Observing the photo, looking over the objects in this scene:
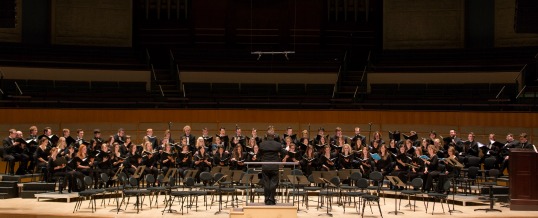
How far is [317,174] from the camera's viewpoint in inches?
525

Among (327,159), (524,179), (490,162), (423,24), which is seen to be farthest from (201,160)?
(423,24)

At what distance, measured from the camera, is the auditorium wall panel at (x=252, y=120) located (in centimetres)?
1877

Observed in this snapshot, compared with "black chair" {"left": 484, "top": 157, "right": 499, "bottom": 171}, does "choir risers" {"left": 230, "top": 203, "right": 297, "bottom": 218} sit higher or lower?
lower

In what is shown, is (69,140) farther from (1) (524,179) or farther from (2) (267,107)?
(1) (524,179)

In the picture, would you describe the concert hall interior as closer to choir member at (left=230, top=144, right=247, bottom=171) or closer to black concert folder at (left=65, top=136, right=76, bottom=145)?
choir member at (left=230, top=144, right=247, bottom=171)

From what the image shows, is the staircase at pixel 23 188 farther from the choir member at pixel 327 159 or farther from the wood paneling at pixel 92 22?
the wood paneling at pixel 92 22

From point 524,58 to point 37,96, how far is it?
15.1m

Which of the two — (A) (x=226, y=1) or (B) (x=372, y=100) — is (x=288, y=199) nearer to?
(B) (x=372, y=100)

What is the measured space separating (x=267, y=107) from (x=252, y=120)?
699 millimetres

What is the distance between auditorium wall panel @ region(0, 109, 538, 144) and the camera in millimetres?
18766

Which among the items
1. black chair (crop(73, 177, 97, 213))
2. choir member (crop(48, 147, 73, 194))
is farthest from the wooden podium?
choir member (crop(48, 147, 73, 194))

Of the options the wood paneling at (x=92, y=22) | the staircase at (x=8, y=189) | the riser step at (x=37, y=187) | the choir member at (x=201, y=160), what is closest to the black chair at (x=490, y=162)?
the choir member at (x=201, y=160)

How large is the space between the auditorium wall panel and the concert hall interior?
1.6 inches

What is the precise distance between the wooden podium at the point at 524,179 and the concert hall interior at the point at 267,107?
29 mm
